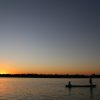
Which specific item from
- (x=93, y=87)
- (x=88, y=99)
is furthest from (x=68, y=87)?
→ (x=88, y=99)

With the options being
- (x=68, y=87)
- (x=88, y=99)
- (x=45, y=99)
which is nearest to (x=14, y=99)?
(x=45, y=99)

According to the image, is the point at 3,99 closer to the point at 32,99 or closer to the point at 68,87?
the point at 32,99

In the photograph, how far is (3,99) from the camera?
5925 cm

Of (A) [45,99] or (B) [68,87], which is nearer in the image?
(A) [45,99]

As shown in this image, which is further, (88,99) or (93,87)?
(93,87)

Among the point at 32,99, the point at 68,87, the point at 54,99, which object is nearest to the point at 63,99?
the point at 54,99

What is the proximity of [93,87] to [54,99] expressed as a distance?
45.6m

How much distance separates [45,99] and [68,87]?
44.4 meters

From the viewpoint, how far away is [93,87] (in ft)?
328

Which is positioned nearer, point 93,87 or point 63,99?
point 63,99

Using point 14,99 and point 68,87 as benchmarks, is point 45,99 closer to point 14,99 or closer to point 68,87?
point 14,99

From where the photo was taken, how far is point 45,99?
57.0 m

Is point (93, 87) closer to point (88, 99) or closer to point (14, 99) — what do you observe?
point (88, 99)

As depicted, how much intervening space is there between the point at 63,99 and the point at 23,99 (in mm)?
8813
